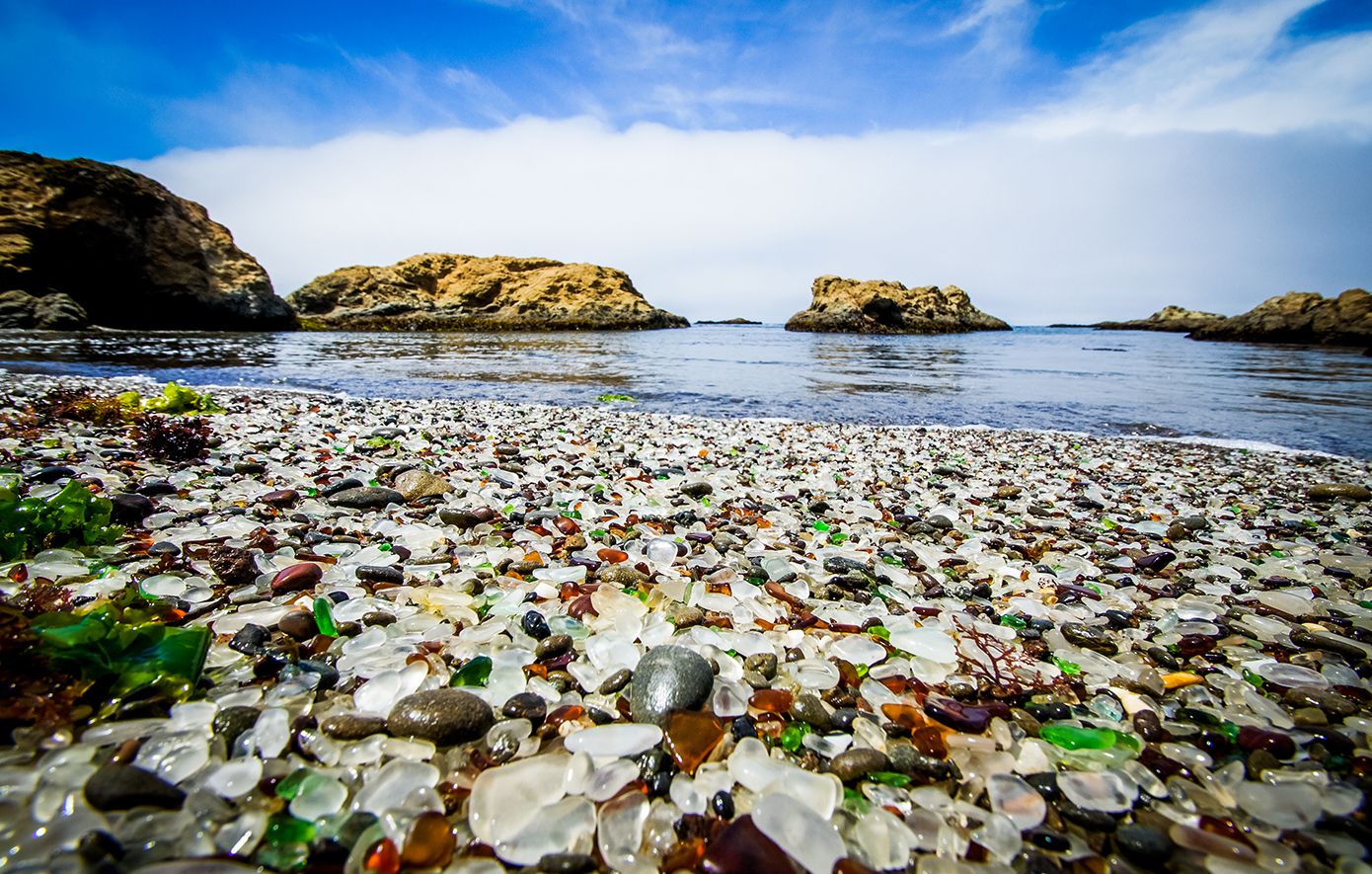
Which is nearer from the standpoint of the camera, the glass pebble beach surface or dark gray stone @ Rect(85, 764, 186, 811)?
dark gray stone @ Rect(85, 764, 186, 811)

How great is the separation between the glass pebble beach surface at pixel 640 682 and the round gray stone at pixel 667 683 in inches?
0.6

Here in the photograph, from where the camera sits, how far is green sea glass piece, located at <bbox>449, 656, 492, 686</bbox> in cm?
187

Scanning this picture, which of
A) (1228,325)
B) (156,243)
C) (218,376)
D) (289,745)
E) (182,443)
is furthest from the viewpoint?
(1228,325)

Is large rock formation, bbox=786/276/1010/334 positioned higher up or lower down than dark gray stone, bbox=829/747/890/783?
higher up

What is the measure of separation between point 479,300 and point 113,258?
51.1m

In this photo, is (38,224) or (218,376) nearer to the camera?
(218,376)

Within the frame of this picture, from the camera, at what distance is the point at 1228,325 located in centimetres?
5384

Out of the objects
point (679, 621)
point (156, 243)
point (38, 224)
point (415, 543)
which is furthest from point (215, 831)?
point (156, 243)

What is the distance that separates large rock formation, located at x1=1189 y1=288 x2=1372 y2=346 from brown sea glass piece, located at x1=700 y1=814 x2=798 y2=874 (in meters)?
64.6

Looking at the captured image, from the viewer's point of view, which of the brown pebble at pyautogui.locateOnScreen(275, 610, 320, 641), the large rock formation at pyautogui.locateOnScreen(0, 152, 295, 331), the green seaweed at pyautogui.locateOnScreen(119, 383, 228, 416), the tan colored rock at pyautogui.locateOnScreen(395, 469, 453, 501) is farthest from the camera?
the large rock formation at pyautogui.locateOnScreen(0, 152, 295, 331)

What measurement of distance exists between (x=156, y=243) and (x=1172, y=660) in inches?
2436

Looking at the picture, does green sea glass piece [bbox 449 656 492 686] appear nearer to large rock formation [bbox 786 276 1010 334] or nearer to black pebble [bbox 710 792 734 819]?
black pebble [bbox 710 792 734 819]

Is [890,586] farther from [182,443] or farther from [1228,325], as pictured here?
[1228,325]

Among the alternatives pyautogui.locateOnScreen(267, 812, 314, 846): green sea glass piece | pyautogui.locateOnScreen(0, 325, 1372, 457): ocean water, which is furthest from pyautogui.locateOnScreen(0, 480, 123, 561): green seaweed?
pyautogui.locateOnScreen(0, 325, 1372, 457): ocean water
